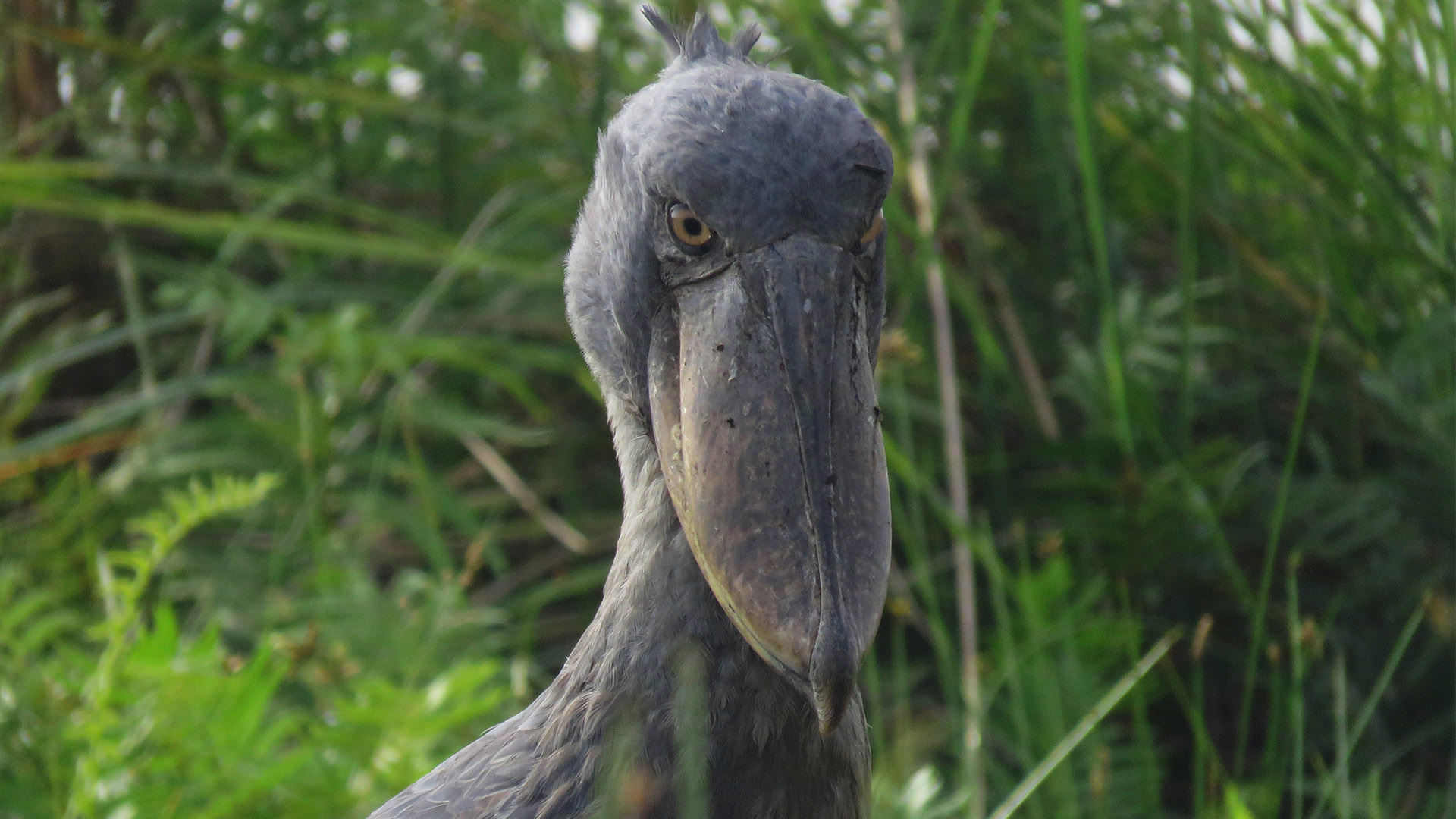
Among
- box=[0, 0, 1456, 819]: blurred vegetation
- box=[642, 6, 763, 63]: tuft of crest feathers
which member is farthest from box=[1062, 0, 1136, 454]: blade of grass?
box=[642, 6, 763, 63]: tuft of crest feathers

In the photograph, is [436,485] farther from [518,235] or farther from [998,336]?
[998,336]

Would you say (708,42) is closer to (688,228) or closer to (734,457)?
(688,228)

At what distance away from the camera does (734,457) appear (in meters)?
1.06

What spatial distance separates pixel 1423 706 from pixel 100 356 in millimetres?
2548

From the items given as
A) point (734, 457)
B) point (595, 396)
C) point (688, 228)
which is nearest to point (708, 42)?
Result: point (688, 228)

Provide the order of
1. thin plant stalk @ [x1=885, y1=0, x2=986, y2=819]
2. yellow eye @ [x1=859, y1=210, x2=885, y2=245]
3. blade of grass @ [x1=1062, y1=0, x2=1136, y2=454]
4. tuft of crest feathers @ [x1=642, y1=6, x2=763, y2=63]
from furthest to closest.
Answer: thin plant stalk @ [x1=885, y1=0, x2=986, y2=819]
blade of grass @ [x1=1062, y1=0, x2=1136, y2=454]
tuft of crest feathers @ [x1=642, y1=6, x2=763, y2=63]
yellow eye @ [x1=859, y1=210, x2=885, y2=245]

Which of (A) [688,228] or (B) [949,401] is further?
(B) [949,401]

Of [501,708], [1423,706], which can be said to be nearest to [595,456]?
[501,708]

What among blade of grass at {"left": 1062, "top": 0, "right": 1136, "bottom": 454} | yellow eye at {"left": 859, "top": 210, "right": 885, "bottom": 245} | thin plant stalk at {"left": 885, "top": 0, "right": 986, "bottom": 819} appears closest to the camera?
yellow eye at {"left": 859, "top": 210, "right": 885, "bottom": 245}

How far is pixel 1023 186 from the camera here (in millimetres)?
2645

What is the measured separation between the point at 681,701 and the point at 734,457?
0.23 metres

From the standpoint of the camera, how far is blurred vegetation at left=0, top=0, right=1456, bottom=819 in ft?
5.88

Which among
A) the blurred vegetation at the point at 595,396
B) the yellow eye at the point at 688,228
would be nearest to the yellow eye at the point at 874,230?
the yellow eye at the point at 688,228

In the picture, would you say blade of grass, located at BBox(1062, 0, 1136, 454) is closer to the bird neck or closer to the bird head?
the bird head
